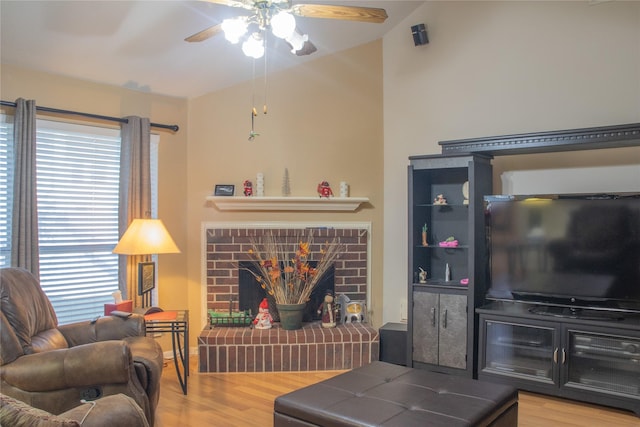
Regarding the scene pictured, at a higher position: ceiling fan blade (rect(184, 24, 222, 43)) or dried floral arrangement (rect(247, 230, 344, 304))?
ceiling fan blade (rect(184, 24, 222, 43))

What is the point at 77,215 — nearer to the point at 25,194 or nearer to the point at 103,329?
the point at 25,194

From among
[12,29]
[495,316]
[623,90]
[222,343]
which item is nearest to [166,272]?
[222,343]

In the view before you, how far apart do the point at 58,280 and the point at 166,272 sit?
966mm

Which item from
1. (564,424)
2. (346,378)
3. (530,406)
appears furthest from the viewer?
(530,406)

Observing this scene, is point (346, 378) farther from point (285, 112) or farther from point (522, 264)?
point (285, 112)

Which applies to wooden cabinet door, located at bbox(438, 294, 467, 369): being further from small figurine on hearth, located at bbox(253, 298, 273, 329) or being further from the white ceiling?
the white ceiling

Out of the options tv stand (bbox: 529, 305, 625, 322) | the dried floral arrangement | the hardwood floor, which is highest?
the dried floral arrangement

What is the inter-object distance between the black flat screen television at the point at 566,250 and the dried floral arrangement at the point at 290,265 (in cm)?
152

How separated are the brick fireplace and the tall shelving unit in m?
0.51

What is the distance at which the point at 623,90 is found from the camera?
3.73 m

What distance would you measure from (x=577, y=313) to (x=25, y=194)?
13.4 ft

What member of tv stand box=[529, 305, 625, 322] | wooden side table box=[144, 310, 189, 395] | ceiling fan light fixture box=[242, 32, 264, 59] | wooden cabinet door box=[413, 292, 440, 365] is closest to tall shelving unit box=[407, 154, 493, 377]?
wooden cabinet door box=[413, 292, 440, 365]

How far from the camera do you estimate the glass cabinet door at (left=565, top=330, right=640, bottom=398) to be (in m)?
3.37

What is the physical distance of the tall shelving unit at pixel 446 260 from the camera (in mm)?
4020
